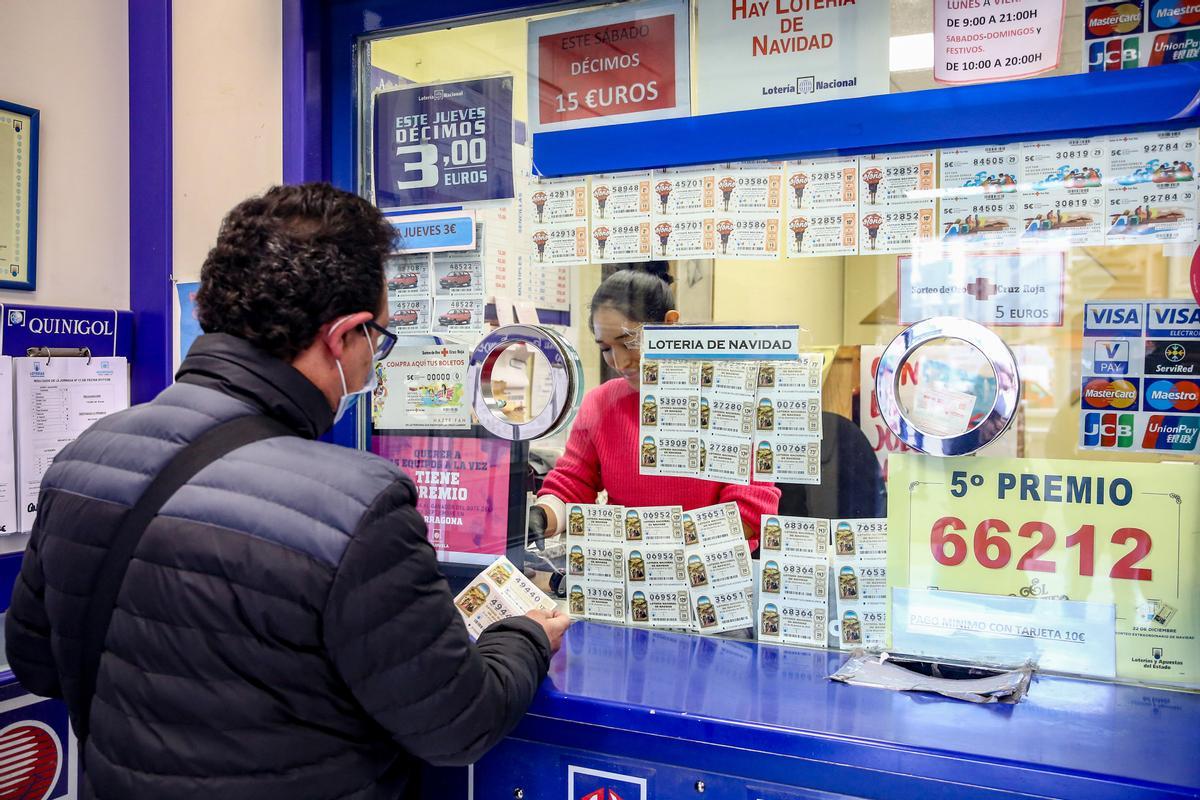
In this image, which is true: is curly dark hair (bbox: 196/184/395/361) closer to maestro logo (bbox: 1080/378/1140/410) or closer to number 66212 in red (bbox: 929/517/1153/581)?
number 66212 in red (bbox: 929/517/1153/581)

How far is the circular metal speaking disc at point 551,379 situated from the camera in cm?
194

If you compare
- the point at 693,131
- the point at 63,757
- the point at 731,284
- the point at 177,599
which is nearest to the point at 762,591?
the point at 731,284

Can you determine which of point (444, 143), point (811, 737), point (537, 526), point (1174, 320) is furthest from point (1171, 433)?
point (444, 143)

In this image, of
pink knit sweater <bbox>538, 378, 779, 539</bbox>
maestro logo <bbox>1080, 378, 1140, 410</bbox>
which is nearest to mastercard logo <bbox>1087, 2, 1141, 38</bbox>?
maestro logo <bbox>1080, 378, 1140, 410</bbox>

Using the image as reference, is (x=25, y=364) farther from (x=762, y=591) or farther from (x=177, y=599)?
(x=762, y=591)

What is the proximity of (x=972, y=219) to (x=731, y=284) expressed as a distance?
44 centimetres

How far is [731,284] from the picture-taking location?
1.79 meters

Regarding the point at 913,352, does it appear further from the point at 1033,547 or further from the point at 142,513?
the point at 142,513

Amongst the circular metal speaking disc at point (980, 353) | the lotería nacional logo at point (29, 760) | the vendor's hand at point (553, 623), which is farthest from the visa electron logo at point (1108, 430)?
the lotería nacional logo at point (29, 760)

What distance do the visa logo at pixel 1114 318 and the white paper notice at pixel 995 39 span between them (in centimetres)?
40

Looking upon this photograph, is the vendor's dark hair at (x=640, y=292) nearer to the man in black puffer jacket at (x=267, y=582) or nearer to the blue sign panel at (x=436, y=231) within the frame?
the blue sign panel at (x=436, y=231)

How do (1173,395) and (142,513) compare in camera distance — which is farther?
(1173,395)

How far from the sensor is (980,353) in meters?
1.60

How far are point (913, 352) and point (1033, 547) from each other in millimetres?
376
